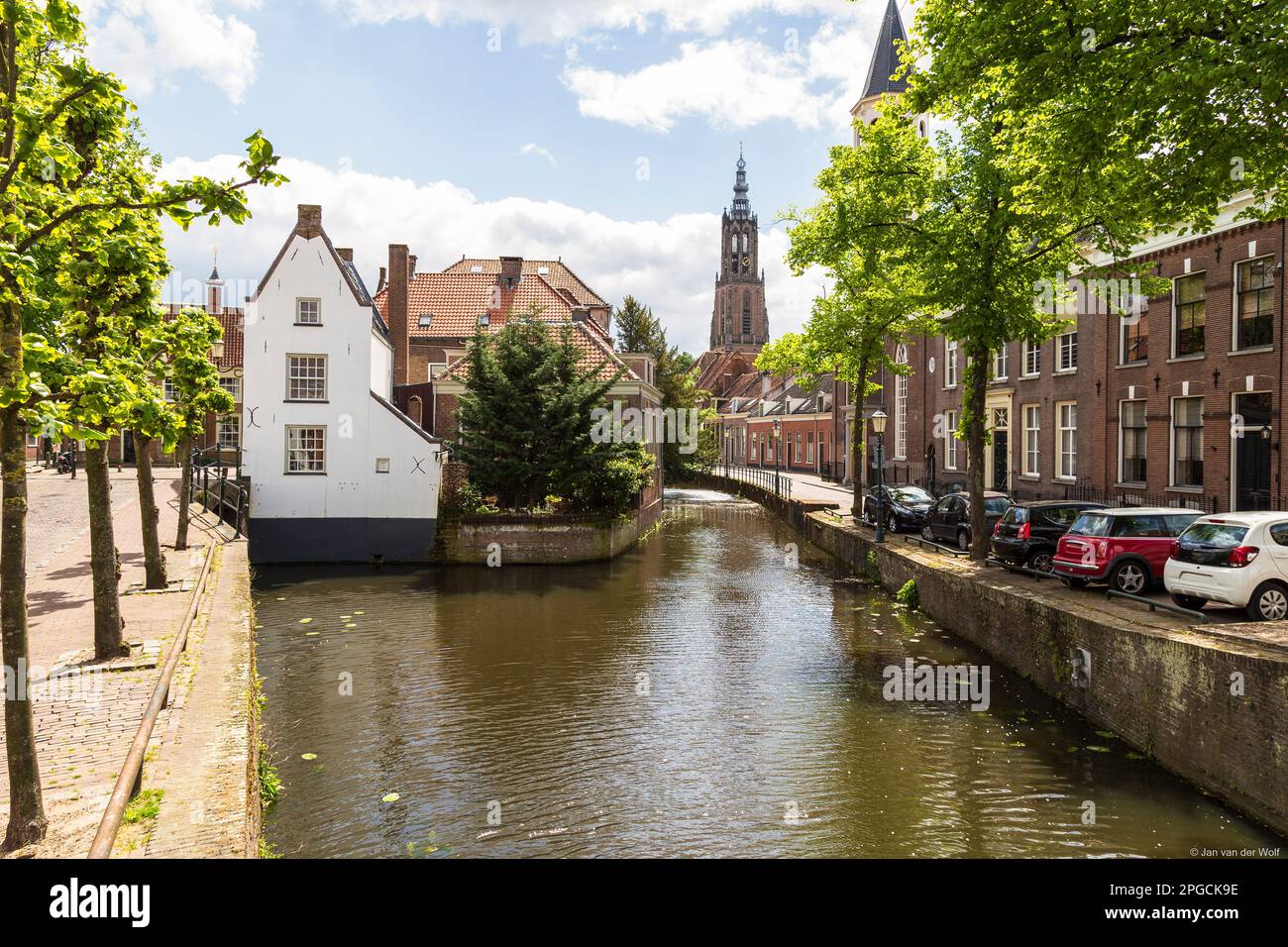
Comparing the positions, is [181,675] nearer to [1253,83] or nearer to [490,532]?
[1253,83]

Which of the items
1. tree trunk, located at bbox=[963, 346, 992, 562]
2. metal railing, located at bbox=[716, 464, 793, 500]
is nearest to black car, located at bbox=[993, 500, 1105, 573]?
tree trunk, located at bbox=[963, 346, 992, 562]

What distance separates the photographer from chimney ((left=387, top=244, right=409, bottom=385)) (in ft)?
112

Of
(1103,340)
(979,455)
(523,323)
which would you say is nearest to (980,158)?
(979,455)

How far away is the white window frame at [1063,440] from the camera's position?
28016 millimetres

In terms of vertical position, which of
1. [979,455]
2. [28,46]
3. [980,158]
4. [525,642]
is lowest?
[525,642]

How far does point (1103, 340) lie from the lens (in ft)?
84.9

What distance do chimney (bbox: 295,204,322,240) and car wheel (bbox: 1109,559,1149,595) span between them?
76.8 ft

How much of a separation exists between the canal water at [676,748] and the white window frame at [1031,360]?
50.0 ft

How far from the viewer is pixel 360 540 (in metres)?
26.6

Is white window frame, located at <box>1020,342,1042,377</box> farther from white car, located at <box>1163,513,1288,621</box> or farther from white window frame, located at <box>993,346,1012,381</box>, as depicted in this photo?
white car, located at <box>1163,513,1288,621</box>

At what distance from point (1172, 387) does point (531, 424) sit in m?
17.7

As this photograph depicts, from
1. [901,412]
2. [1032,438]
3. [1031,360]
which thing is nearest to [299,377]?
[1031,360]

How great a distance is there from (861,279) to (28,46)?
75.7 ft
